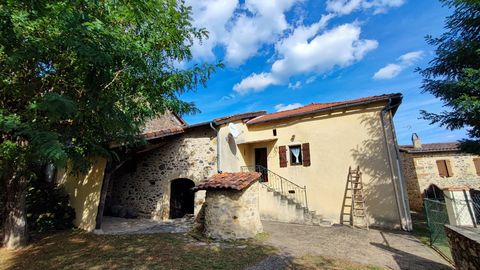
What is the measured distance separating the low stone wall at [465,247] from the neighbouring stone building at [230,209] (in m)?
4.53

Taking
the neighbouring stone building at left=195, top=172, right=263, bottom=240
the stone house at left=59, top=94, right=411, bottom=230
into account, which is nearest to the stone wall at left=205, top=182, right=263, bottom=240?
the neighbouring stone building at left=195, top=172, right=263, bottom=240

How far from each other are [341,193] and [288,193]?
2.31 meters

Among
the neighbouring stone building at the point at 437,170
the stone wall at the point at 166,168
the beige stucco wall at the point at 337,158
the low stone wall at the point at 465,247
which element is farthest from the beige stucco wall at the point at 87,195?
the neighbouring stone building at the point at 437,170

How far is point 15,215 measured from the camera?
6.24 meters

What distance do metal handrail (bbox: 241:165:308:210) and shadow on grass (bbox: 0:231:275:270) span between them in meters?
4.70

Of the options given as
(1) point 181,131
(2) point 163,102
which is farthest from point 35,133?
(1) point 181,131

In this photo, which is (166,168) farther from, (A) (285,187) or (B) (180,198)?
(A) (285,187)

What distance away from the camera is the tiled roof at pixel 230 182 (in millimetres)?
6776

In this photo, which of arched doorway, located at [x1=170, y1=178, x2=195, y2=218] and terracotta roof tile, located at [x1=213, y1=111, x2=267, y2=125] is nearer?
terracotta roof tile, located at [x1=213, y1=111, x2=267, y2=125]

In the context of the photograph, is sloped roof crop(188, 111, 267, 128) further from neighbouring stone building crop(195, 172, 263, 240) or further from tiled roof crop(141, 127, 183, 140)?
neighbouring stone building crop(195, 172, 263, 240)

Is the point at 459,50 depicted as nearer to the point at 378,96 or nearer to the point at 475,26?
the point at 475,26

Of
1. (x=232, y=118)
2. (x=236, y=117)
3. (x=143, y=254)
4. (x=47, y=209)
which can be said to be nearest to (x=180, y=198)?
(x=232, y=118)

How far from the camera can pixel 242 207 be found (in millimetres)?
6930

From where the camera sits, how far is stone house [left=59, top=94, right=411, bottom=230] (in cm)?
874
